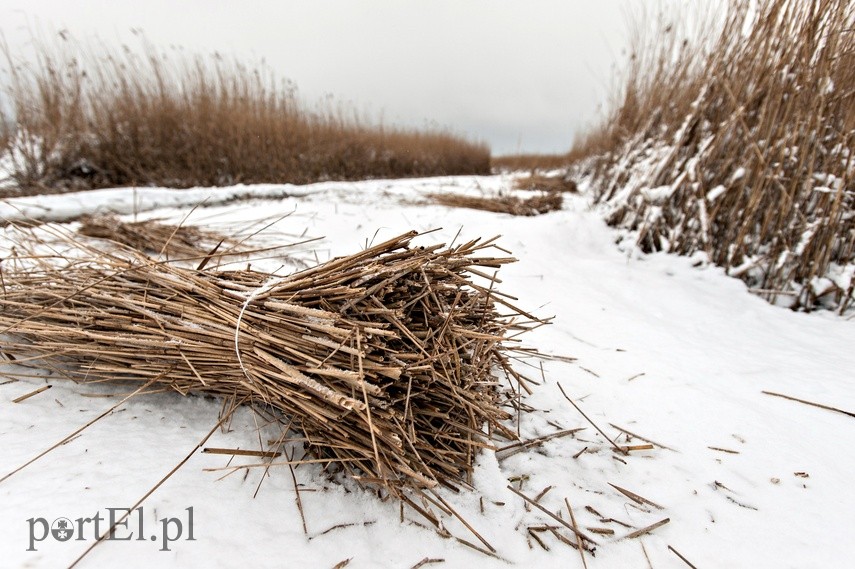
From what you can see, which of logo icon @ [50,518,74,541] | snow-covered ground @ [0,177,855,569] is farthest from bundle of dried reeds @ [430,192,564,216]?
logo icon @ [50,518,74,541]

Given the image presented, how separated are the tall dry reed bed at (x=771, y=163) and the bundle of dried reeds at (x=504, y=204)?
124cm

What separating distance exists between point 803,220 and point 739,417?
1.74m

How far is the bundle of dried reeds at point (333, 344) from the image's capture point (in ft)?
2.97

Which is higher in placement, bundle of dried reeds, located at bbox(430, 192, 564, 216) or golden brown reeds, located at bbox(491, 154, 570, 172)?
golden brown reeds, located at bbox(491, 154, 570, 172)

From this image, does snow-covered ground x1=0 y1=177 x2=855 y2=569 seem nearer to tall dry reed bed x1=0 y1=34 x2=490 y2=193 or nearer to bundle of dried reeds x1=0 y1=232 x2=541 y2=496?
bundle of dried reeds x1=0 y1=232 x2=541 y2=496

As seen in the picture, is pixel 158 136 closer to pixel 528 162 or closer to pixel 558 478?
pixel 558 478

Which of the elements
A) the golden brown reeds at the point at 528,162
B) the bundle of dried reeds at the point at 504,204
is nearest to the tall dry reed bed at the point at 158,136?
the bundle of dried reeds at the point at 504,204

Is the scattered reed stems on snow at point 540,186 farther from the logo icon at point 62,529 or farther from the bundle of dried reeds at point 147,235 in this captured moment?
the logo icon at point 62,529

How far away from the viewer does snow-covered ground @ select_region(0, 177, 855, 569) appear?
0.84 m

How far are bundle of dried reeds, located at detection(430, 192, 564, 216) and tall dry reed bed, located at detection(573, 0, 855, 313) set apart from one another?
48.7 inches

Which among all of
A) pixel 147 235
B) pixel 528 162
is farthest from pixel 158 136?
pixel 528 162

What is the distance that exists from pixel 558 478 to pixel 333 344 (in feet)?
2.40

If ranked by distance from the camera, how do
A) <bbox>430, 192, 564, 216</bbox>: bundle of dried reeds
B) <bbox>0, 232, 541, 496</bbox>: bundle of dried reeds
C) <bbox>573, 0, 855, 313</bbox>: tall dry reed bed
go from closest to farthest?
<bbox>0, 232, 541, 496</bbox>: bundle of dried reeds, <bbox>573, 0, 855, 313</bbox>: tall dry reed bed, <bbox>430, 192, 564, 216</bbox>: bundle of dried reeds

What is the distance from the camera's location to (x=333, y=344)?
0.90 meters
